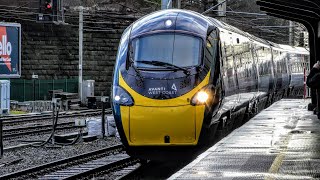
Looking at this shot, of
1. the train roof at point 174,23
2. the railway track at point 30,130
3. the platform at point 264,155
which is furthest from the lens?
the railway track at point 30,130

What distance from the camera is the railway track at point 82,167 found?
14.5 meters

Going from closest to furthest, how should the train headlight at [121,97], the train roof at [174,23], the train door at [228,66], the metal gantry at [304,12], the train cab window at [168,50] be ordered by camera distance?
the train headlight at [121,97]
the train cab window at [168,50]
the train roof at [174,23]
the metal gantry at [304,12]
the train door at [228,66]

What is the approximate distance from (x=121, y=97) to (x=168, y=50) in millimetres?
1451

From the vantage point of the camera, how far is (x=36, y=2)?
58062 millimetres

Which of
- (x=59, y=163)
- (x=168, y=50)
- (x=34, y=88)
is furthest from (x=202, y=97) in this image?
(x=34, y=88)

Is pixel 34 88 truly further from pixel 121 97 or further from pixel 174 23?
pixel 121 97

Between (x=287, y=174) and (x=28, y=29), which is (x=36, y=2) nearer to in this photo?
(x=28, y=29)

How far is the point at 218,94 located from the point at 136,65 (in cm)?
178

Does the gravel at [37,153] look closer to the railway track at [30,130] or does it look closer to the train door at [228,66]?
the railway track at [30,130]

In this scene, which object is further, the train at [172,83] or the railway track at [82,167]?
the railway track at [82,167]

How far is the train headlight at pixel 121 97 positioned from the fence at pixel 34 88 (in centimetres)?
3497

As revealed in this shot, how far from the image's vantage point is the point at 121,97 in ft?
43.8

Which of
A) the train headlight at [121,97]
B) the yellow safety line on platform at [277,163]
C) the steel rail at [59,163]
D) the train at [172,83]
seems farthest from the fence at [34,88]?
the yellow safety line on platform at [277,163]

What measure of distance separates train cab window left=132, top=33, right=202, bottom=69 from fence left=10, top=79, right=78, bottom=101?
34647 millimetres
